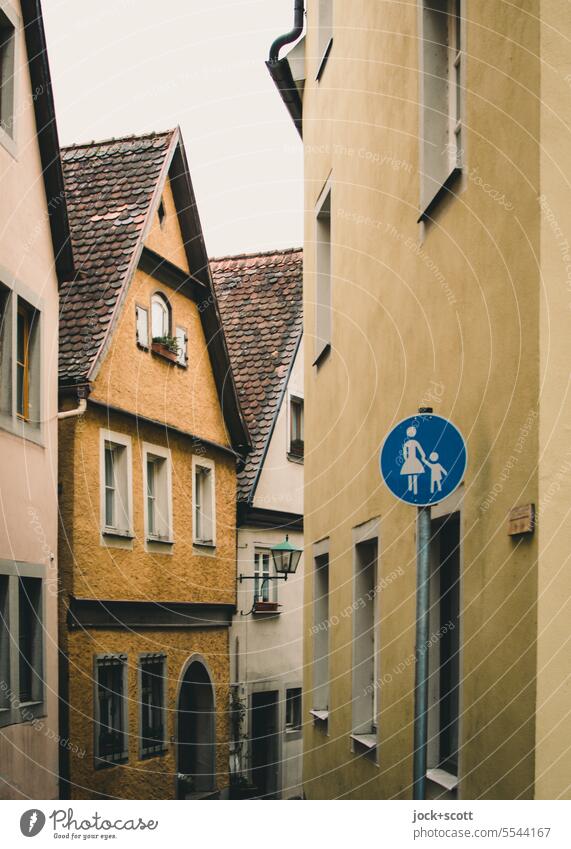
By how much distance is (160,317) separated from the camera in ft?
64.6

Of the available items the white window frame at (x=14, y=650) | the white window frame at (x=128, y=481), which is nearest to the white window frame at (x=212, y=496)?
the white window frame at (x=128, y=481)

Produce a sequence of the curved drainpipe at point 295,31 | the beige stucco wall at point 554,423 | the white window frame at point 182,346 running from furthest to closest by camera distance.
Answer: the white window frame at point 182,346 < the curved drainpipe at point 295,31 < the beige stucco wall at point 554,423

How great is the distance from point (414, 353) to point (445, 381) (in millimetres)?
892

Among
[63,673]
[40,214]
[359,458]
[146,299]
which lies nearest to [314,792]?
[359,458]

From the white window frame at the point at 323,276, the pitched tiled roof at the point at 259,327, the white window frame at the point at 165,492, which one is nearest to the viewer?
the white window frame at the point at 323,276

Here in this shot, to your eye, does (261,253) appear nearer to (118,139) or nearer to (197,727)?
(118,139)

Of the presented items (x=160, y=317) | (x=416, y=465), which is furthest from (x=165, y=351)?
(x=416, y=465)

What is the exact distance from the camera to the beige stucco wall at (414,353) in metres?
5.85

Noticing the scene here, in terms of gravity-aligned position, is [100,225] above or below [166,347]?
above

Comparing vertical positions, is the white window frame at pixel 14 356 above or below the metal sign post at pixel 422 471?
above

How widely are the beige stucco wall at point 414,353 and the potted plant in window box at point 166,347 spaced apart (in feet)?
18.3

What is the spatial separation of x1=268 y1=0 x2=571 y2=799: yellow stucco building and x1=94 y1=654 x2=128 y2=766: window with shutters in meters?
4.94

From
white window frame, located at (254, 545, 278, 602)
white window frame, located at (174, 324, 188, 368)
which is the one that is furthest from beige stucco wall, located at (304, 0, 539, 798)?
white window frame, located at (254, 545, 278, 602)

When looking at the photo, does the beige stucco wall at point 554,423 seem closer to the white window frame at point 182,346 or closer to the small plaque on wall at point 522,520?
the small plaque on wall at point 522,520
